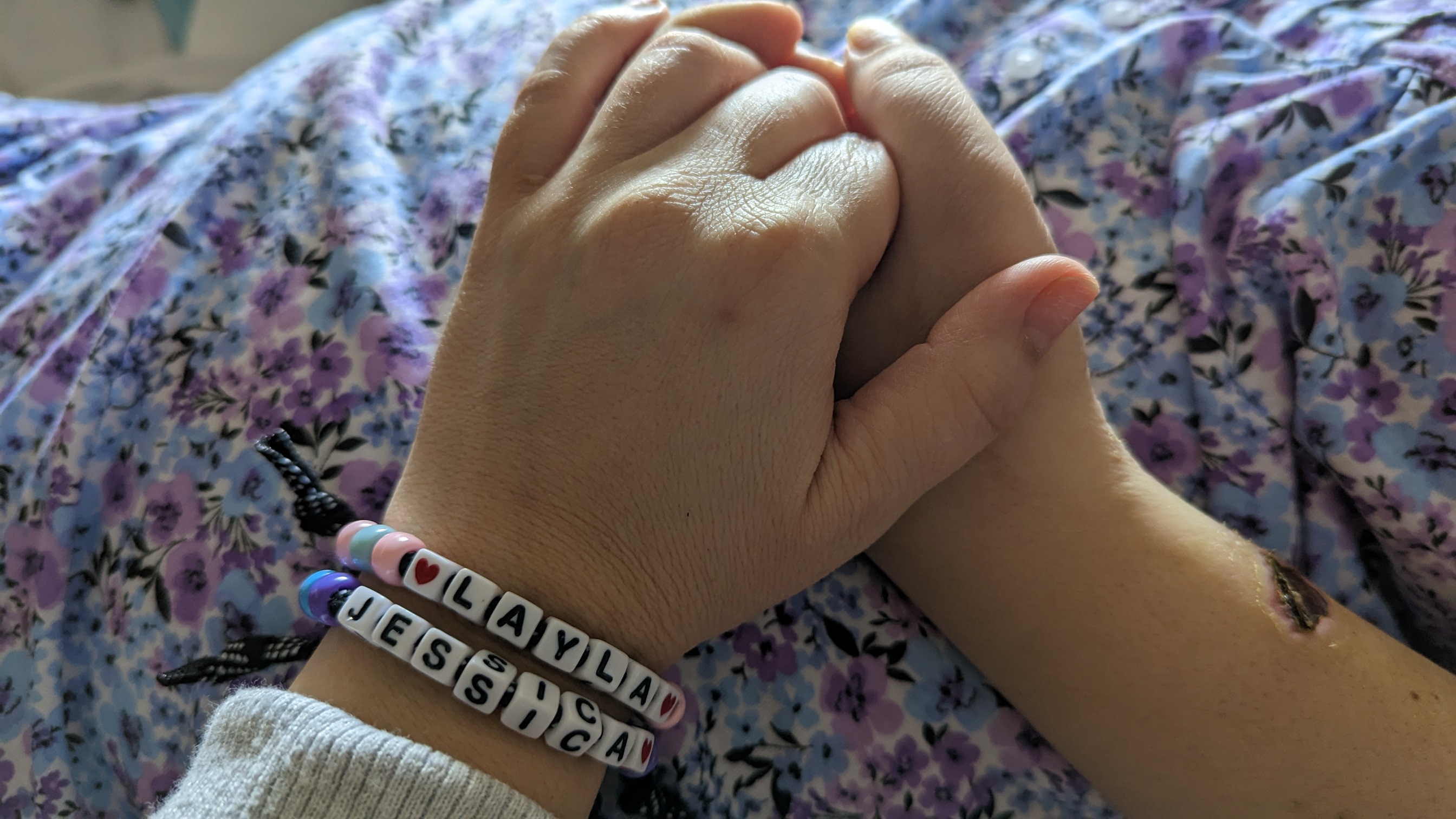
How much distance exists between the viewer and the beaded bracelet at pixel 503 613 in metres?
0.55

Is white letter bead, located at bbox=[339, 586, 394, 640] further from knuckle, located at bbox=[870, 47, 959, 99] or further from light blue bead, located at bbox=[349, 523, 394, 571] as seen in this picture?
knuckle, located at bbox=[870, 47, 959, 99]

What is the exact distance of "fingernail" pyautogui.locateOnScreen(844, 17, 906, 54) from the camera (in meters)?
0.75

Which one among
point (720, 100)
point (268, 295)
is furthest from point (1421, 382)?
point (268, 295)

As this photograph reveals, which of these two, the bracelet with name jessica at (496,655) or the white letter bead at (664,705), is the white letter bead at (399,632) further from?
the white letter bead at (664,705)

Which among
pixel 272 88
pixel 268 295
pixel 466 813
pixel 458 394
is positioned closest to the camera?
pixel 466 813

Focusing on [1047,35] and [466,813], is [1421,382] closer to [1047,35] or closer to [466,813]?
[1047,35]

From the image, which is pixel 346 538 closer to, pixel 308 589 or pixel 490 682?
pixel 308 589

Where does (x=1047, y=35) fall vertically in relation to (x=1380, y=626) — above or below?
above

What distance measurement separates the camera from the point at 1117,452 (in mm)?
690

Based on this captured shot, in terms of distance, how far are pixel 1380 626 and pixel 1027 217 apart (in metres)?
0.46

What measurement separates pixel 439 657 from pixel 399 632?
32mm

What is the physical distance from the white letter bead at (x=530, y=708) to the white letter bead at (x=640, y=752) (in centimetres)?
7

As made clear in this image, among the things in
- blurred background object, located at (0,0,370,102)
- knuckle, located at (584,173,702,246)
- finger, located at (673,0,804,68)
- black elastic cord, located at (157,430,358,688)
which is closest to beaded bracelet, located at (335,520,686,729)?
black elastic cord, located at (157,430,358,688)

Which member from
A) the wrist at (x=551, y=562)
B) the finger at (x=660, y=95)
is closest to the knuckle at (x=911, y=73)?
the finger at (x=660, y=95)
